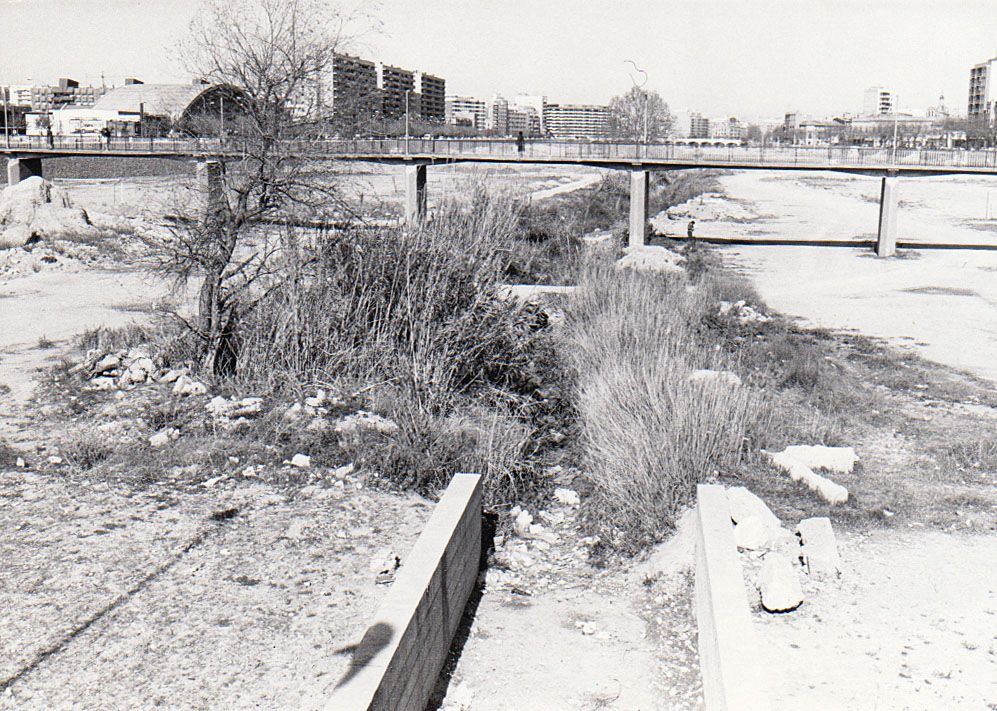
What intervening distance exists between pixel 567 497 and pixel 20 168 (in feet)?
136

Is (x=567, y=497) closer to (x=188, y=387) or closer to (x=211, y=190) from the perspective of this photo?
(x=188, y=387)

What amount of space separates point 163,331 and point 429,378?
459 cm

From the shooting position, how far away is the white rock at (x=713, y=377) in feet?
37.9

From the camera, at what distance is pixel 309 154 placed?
529 inches

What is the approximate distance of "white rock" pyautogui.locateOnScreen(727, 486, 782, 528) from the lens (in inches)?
345

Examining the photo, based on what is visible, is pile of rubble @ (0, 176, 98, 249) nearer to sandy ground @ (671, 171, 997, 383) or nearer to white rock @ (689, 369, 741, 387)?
sandy ground @ (671, 171, 997, 383)

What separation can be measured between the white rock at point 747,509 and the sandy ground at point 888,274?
987 centimetres

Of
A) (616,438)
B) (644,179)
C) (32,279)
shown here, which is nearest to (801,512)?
(616,438)

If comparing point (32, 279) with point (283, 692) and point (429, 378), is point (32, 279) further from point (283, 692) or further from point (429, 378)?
point (283, 692)

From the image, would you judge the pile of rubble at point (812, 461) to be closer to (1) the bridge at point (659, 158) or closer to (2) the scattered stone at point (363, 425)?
(2) the scattered stone at point (363, 425)

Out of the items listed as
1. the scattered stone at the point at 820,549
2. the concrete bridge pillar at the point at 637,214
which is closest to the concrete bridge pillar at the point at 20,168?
the concrete bridge pillar at the point at 637,214

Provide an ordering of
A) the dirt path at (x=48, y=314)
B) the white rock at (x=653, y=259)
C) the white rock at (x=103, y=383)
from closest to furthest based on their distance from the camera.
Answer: the white rock at (x=103, y=383), the dirt path at (x=48, y=314), the white rock at (x=653, y=259)

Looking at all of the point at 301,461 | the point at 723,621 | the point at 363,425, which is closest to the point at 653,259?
the point at 363,425

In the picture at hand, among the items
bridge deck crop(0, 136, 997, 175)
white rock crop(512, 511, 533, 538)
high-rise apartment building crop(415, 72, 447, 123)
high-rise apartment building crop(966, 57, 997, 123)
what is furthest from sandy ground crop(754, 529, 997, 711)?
high-rise apartment building crop(415, 72, 447, 123)
